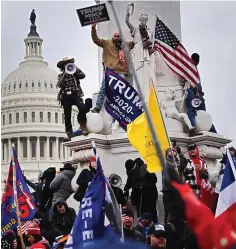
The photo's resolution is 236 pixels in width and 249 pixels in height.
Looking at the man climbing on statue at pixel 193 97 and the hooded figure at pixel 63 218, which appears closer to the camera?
the hooded figure at pixel 63 218

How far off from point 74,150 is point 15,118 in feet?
300

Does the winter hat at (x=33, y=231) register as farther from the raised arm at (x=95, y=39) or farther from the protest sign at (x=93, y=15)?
the raised arm at (x=95, y=39)

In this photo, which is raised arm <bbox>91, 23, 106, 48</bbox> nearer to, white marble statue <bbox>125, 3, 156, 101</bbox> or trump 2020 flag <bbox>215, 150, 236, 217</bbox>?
white marble statue <bbox>125, 3, 156, 101</bbox>

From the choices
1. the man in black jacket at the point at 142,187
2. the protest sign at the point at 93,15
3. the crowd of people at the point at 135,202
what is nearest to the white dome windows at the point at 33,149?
the crowd of people at the point at 135,202

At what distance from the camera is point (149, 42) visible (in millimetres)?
16203

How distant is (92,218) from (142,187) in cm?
563

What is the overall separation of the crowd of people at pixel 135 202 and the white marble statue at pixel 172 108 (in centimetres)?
185

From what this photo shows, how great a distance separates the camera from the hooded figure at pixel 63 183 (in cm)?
1477

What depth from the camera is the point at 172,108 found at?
16.3 m

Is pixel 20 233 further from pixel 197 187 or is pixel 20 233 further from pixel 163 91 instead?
pixel 163 91

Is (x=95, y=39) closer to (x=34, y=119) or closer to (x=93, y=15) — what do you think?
(x=93, y=15)

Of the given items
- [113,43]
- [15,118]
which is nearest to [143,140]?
[113,43]

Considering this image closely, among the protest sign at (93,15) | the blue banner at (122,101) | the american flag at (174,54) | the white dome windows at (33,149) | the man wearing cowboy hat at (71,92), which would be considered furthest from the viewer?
the white dome windows at (33,149)

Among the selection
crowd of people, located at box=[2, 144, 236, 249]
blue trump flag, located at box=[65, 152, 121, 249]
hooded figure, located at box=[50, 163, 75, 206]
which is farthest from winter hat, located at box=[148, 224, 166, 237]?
hooded figure, located at box=[50, 163, 75, 206]
